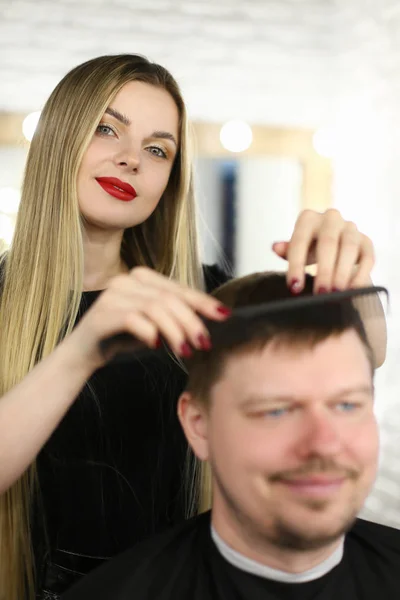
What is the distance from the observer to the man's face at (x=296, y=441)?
0.68 metres

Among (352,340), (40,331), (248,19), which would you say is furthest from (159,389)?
(248,19)

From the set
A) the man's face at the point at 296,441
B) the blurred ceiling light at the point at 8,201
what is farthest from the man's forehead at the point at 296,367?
the blurred ceiling light at the point at 8,201

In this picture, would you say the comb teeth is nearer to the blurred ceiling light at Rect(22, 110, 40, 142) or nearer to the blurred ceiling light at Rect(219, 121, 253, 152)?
the blurred ceiling light at Rect(22, 110, 40, 142)

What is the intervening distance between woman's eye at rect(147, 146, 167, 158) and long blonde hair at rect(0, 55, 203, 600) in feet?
0.23

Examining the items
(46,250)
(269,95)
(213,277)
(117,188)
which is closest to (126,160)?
(117,188)

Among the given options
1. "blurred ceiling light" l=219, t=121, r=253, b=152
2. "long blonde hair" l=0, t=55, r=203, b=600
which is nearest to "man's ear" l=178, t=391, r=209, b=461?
"long blonde hair" l=0, t=55, r=203, b=600

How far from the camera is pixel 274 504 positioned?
0.69 metres

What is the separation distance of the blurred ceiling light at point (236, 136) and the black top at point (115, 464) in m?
1.68

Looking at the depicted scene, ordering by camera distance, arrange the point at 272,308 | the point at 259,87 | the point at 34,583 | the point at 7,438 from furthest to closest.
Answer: the point at 259,87, the point at 34,583, the point at 7,438, the point at 272,308

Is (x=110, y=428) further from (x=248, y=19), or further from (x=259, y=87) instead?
(x=248, y=19)

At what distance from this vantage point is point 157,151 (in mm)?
1193

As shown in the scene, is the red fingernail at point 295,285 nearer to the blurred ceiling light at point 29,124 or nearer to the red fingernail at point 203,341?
the red fingernail at point 203,341

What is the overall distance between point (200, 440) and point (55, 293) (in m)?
0.43

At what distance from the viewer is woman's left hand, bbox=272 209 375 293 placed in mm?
761
